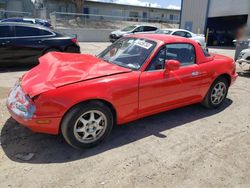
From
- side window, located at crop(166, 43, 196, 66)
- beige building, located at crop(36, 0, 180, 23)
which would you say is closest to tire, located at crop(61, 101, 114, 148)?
side window, located at crop(166, 43, 196, 66)

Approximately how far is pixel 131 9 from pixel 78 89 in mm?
38019

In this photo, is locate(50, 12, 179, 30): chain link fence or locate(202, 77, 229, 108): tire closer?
locate(202, 77, 229, 108): tire

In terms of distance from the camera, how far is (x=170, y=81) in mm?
3896

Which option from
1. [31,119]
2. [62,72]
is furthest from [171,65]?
[31,119]

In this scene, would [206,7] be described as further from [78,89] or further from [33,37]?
[78,89]

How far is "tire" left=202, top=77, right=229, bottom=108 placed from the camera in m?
4.73

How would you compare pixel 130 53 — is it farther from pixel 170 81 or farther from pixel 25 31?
pixel 25 31

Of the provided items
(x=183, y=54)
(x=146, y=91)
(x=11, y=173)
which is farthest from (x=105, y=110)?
(x=183, y=54)

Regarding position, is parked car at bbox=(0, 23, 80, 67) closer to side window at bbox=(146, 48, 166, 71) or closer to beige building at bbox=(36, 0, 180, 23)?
side window at bbox=(146, 48, 166, 71)

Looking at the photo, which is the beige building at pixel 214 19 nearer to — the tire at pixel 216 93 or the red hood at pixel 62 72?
the tire at pixel 216 93

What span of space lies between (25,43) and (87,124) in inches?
218

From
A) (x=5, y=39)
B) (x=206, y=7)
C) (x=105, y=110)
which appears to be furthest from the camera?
(x=206, y=7)

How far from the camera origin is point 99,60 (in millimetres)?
4113

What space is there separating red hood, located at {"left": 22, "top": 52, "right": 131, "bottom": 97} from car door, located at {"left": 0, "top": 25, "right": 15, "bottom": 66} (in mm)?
3943
